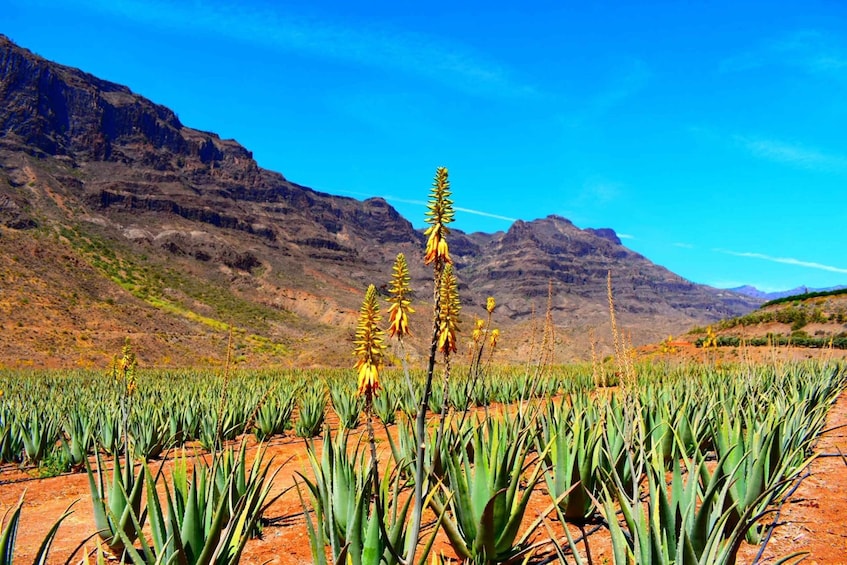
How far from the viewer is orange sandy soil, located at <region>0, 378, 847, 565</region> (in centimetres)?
332

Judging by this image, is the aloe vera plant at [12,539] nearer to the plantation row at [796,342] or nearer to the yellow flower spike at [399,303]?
the yellow flower spike at [399,303]

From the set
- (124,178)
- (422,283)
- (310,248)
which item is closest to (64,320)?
(124,178)

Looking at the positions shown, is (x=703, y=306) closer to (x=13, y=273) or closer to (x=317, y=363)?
(x=317, y=363)

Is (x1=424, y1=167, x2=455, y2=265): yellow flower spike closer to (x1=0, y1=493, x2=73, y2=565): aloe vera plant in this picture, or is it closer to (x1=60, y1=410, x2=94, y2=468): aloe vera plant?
(x1=0, y1=493, x2=73, y2=565): aloe vera plant

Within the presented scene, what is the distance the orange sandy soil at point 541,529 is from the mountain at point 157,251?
7.75 ft

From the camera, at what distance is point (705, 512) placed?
2461 mm

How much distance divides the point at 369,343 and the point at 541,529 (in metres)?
2.05

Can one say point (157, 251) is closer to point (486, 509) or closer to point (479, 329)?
point (479, 329)

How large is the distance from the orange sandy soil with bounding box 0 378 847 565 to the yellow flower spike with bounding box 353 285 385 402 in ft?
1.99

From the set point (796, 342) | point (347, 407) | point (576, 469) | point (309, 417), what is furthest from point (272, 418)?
→ point (796, 342)

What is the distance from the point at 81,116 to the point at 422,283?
70827 millimetres

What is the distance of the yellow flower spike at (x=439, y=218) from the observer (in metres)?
2.44

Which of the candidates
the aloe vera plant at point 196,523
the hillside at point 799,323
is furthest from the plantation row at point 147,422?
the hillside at point 799,323

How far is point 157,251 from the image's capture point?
6581 cm
